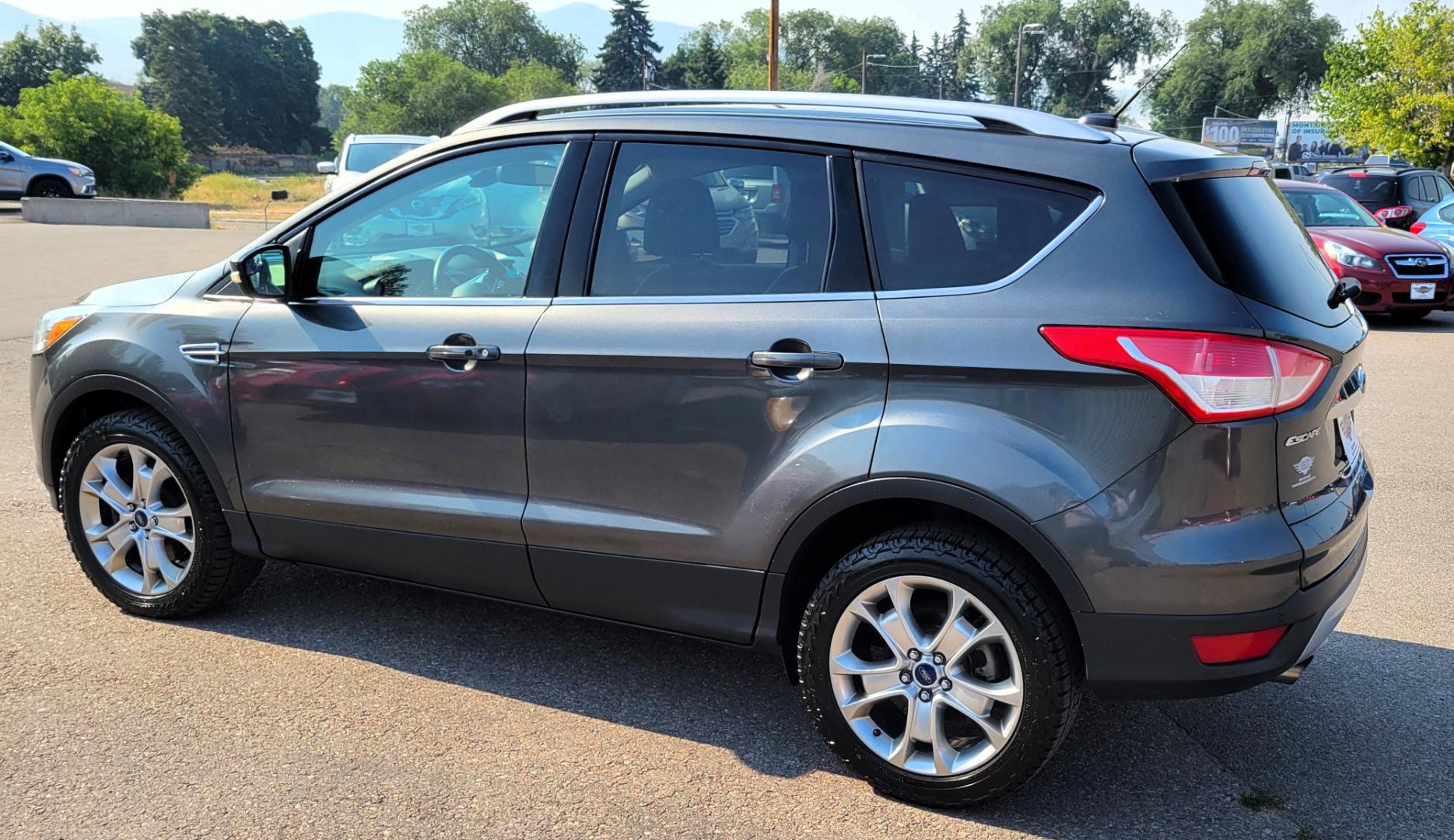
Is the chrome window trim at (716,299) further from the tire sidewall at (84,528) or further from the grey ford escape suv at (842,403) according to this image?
the tire sidewall at (84,528)

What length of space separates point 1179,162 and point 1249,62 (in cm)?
11362

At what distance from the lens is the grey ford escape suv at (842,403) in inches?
109

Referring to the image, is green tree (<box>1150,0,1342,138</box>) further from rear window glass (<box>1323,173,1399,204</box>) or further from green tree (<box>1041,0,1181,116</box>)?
rear window glass (<box>1323,173,1399,204</box>)

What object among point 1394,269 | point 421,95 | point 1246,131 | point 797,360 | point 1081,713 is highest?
point 421,95

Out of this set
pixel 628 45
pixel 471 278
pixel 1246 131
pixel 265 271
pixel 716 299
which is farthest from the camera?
pixel 628 45

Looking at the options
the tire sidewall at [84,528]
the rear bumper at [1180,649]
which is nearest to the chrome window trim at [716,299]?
the rear bumper at [1180,649]

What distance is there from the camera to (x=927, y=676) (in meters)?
3.06

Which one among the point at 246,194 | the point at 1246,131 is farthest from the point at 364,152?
the point at 1246,131

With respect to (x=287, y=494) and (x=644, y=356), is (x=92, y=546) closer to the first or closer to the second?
(x=287, y=494)

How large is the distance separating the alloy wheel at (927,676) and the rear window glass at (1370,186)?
59.9 ft

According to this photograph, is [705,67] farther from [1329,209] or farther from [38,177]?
[1329,209]

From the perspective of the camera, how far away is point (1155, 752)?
3.44 metres

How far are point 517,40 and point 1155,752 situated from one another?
135 m

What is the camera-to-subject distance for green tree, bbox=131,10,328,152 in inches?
4365
